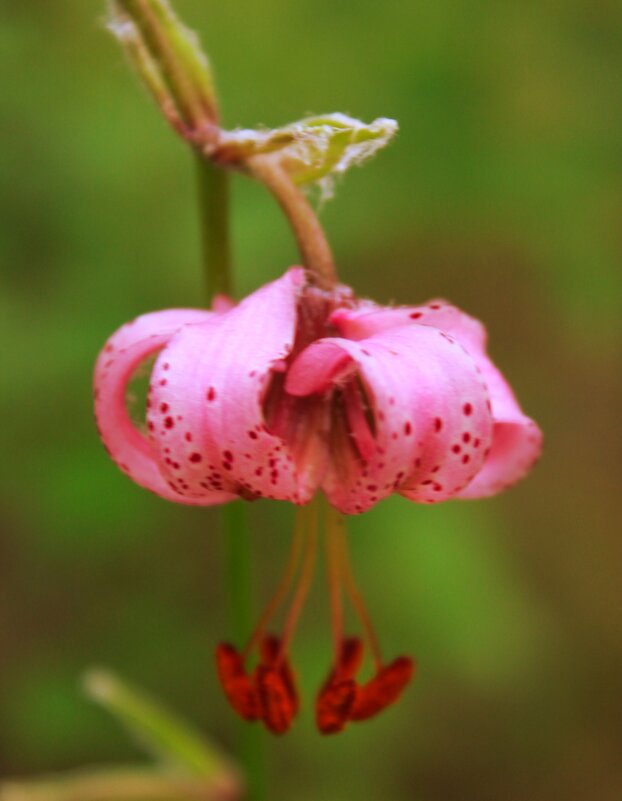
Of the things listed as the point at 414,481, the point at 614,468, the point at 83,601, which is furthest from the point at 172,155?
the point at 614,468

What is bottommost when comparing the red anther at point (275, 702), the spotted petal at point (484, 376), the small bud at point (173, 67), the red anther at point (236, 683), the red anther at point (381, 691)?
the red anther at point (381, 691)

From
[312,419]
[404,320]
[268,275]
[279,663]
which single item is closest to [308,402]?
[312,419]

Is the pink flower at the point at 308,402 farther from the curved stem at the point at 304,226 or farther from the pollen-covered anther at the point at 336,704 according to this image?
the pollen-covered anther at the point at 336,704

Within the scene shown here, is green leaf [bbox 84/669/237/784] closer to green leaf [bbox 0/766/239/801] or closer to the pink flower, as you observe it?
green leaf [bbox 0/766/239/801]

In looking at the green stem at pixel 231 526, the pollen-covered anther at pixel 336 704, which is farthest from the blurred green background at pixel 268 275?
the pollen-covered anther at pixel 336 704

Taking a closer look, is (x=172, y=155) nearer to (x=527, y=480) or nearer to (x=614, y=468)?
(x=527, y=480)
